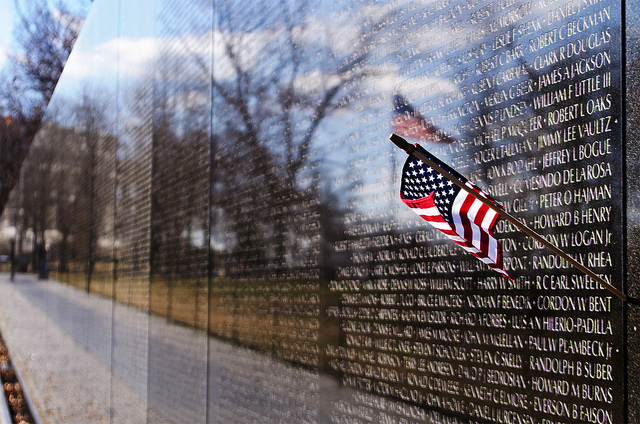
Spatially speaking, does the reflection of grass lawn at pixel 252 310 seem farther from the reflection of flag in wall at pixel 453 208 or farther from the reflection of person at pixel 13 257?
the reflection of person at pixel 13 257

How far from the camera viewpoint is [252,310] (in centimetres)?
468

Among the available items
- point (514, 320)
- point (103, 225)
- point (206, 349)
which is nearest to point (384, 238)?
point (514, 320)

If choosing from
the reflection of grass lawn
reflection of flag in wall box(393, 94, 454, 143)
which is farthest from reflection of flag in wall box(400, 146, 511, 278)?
the reflection of grass lawn

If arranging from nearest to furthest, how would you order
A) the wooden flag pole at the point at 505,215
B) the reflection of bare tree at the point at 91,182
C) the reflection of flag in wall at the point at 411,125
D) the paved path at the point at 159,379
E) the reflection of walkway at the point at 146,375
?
1. the wooden flag pole at the point at 505,215
2. the reflection of flag in wall at the point at 411,125
3. the paved path at the point at 159,379
4. the reflection of walkway at the point at 146,375
5. the reflection of bare tree at the point at 91,182

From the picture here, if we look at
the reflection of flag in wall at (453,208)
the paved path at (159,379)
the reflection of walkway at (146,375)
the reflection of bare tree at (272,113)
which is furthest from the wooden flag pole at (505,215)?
the reflection of walkway at (146,375)

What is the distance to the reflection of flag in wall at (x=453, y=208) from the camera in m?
2.02

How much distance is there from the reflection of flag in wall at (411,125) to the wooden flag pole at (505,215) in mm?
858

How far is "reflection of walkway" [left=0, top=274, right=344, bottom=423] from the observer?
166 inches

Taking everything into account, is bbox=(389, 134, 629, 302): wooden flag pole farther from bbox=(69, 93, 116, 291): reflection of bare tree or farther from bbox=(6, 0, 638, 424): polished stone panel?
bbox=(69, 93, 116, 291): reflection of bare tree

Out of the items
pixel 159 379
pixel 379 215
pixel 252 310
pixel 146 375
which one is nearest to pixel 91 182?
pixel 146 375

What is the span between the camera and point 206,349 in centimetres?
547

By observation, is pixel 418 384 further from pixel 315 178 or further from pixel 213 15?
pixel 213 15

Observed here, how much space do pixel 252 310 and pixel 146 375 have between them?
9.33 ft

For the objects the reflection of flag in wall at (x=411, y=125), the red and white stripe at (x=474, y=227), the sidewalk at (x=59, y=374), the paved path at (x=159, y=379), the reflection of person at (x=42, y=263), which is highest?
the reflection of flag in wall at (x=411, y=125)
